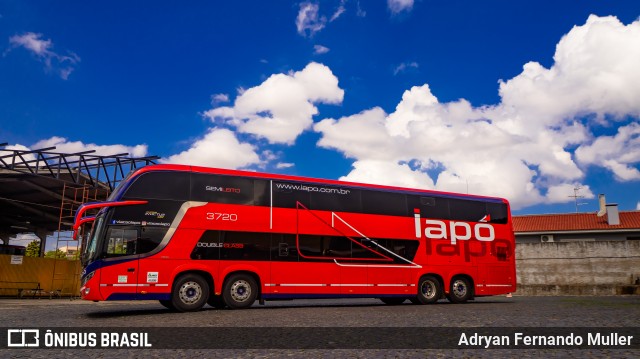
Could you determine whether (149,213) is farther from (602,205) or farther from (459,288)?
(602,205)

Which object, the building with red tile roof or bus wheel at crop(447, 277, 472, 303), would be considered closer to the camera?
bus wheel at crop(447, 277, 472, 303)

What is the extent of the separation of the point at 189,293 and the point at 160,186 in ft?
9.16

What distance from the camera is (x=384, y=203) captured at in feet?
51.7

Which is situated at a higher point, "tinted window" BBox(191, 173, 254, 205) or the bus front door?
"tinted window" BBox(191, 173, 254, 205)

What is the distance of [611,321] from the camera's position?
9.12 m

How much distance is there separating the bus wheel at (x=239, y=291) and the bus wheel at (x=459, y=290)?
6.81 meters

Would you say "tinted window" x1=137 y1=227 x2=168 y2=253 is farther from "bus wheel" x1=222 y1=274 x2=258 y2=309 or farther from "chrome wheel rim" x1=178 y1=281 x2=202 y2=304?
"bus wheel" x1=222 y1=274 x2=258 y2=309

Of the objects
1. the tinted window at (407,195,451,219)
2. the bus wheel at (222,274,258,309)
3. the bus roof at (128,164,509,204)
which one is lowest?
the bus wheel at (222,274,258,309)

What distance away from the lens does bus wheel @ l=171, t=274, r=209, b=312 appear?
12.5m

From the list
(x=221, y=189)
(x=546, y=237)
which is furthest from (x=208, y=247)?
(x=546, y=237)

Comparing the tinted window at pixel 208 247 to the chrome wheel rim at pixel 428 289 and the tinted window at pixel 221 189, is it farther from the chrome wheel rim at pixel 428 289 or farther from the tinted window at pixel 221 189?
the chrome wheel rim at pixel 428 289

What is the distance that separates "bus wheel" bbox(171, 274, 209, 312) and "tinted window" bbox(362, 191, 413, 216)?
5349 millimetres

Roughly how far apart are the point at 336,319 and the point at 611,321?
5.06 meters

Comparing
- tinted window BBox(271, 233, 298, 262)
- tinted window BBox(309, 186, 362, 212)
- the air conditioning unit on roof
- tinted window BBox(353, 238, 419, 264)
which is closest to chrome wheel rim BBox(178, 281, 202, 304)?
tinted window BBox(271, 233, 298, 262)
